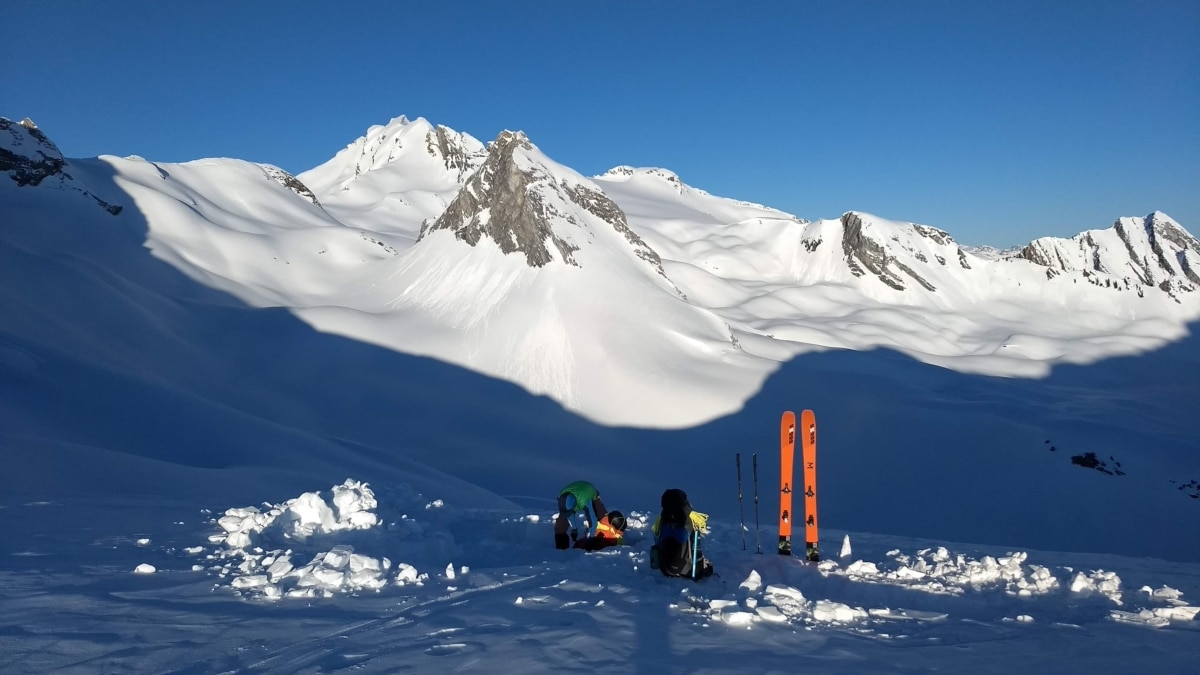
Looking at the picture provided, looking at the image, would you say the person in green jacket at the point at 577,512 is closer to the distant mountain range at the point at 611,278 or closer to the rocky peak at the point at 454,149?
the distant mountain range at the point at 611,278

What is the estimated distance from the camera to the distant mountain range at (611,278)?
3428cm

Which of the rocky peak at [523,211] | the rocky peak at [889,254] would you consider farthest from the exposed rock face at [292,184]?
the rocky peak at [889,254]

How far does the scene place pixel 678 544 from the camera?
23.9 ft

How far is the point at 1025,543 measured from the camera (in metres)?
20.8

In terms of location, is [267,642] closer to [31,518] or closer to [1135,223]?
[31,518]

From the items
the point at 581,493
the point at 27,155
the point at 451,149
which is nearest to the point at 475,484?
the point at 581,493

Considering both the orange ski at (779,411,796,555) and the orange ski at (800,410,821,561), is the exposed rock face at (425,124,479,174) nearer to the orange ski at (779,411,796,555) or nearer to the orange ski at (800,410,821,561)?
the orange ski at (779,411,796,555)

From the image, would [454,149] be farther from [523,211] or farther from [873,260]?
[523,211]

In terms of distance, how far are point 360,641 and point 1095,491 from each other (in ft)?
85.0

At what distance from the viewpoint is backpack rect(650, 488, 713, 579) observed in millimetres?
7262

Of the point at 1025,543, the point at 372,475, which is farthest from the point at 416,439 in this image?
the point at 1025,543

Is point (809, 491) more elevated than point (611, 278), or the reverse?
point (611, 278)

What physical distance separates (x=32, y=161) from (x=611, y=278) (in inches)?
1517

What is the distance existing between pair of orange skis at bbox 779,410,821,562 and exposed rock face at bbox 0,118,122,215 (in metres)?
50.6
